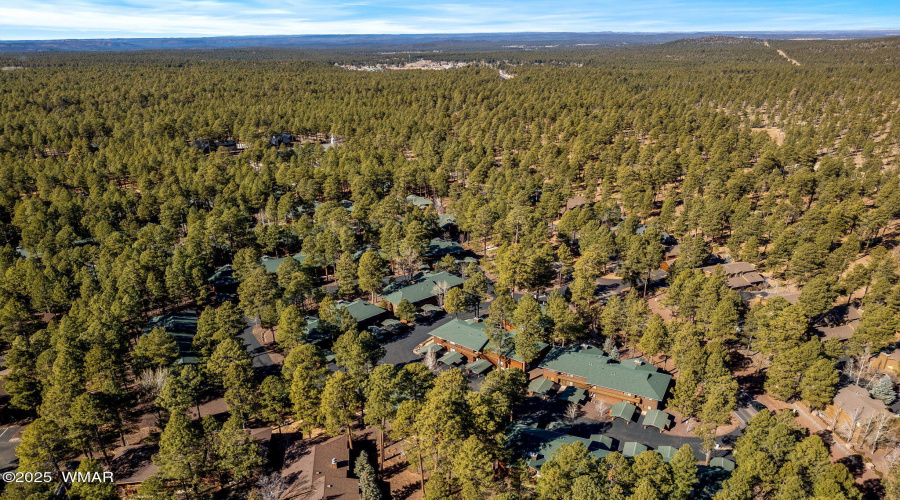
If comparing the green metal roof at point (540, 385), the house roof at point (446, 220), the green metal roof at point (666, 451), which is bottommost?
the green metal roof at point (540, 385)

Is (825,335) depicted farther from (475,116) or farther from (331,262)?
(475,116)

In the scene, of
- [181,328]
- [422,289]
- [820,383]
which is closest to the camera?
[820,383]

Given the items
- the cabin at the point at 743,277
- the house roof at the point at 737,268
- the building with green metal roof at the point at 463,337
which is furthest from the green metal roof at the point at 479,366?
the house roof at the point at 737,268

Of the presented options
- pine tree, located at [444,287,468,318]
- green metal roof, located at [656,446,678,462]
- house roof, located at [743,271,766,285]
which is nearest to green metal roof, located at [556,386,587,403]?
→ green metal roof, located at [656,446,678,462]

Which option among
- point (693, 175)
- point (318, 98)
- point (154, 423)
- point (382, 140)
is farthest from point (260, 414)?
point (318, 98)

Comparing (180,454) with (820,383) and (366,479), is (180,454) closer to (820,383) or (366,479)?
(366,479)

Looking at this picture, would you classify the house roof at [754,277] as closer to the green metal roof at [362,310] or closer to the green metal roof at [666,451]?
the green metal roof at [666,451]

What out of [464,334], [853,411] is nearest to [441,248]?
[464,334]
